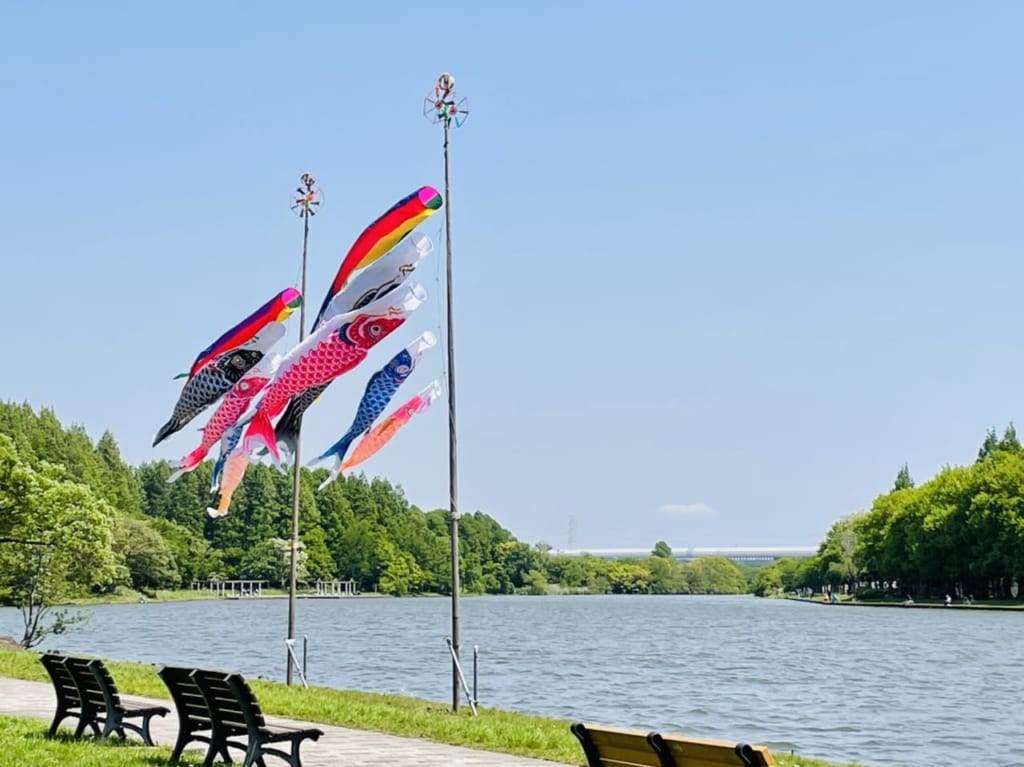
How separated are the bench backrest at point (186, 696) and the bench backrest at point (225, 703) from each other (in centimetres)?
38

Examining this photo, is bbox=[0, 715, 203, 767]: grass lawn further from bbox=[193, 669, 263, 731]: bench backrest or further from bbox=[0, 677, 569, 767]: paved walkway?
bbox=[193, 669, 263, 731]: bench backrest

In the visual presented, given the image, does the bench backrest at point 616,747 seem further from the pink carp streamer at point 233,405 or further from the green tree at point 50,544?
the green tree at point 50,544

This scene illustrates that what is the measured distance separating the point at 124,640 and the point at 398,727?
4643 centimetres

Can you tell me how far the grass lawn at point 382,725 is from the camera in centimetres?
1465

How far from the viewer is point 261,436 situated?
2636 centimetres

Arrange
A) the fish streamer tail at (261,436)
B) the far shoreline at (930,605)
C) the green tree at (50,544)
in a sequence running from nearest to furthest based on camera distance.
Result: 1. the fish streamer tail at (261,436)
2. the green tree at (50,544)
3. the far shoreline at (930,605)

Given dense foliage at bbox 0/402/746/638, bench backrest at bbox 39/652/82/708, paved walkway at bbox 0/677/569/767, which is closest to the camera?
paved walkway at bbox 0/677/569/767

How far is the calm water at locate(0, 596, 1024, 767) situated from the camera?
27.1 m

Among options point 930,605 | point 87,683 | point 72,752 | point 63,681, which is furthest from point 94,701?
point 930,605

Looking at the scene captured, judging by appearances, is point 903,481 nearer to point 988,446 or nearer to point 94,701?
point 988,446

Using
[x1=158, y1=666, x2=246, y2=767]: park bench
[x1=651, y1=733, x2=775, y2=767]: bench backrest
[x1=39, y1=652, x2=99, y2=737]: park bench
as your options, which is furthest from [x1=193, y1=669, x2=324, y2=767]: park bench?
[x1=651, y1=733, x2=775, y2=767]: bench backrest

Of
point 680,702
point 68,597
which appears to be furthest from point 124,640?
point 680,702

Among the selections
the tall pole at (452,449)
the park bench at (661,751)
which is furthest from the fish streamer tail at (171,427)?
the park bench at (661,751)

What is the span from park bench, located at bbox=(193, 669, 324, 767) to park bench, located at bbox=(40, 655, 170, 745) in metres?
1.97
